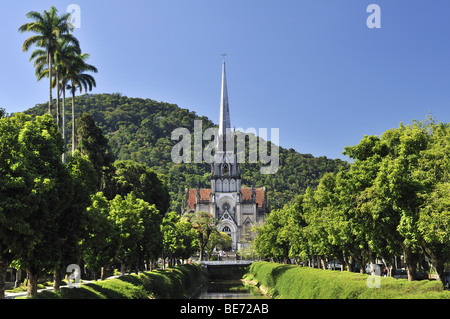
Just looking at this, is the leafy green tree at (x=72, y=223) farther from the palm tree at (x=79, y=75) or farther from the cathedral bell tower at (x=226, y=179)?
the cathedral bell tower at (x=226, y=179)

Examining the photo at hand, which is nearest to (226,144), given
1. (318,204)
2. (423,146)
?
(318,204)

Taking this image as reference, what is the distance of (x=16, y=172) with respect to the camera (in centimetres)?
2359

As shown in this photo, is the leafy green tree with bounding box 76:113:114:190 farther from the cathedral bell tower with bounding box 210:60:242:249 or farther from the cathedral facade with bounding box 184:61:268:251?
the cathedral bell tower with bounding box 210:60:242:249

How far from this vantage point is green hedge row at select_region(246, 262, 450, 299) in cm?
2680

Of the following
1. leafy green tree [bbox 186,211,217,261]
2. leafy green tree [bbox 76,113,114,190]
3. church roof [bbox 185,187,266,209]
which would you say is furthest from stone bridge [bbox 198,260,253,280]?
church roof [bbox 185,187,266,209]

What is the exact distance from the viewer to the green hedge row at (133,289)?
96.2 ft

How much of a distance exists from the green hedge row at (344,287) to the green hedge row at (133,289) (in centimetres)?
1160

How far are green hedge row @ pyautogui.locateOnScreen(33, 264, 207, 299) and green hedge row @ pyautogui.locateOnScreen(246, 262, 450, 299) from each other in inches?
457

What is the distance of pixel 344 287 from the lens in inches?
1350

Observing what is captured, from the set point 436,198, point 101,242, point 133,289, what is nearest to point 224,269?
point 133,289

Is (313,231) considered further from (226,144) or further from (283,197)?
(283,197)

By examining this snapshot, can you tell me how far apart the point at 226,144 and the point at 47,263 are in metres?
122

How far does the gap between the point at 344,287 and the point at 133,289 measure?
16150 millimetres

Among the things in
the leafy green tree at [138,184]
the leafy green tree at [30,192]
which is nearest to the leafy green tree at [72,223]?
the leafy green tree at [30,192]
